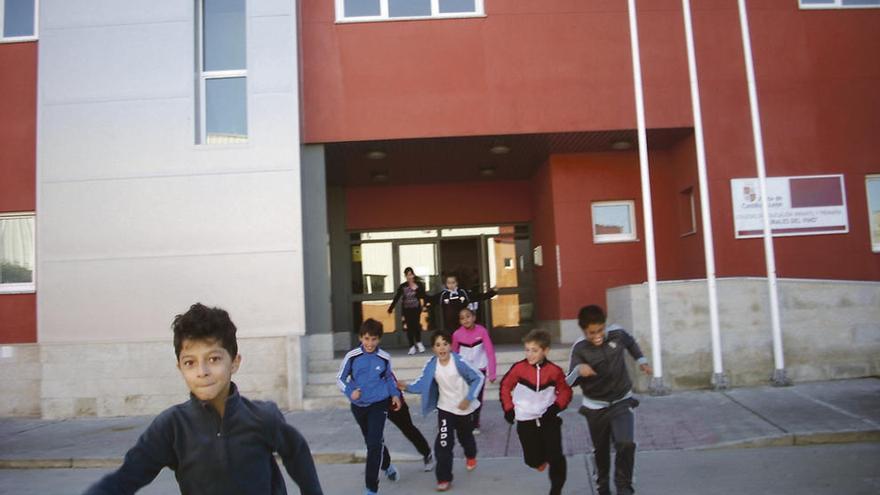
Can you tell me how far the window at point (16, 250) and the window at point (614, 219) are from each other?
9982mm

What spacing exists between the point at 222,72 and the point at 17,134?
3.65m

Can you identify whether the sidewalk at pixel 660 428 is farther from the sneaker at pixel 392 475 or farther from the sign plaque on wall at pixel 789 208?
the sign plaque on wall at pixel 789 208

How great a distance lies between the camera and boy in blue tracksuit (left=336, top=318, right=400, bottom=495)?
6.30 m

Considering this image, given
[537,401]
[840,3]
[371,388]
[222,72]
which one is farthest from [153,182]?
[840,3]

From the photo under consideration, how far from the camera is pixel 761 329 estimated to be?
10.1 m

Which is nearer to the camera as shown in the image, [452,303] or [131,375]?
[452,303]

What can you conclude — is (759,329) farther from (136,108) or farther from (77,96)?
(77,96)

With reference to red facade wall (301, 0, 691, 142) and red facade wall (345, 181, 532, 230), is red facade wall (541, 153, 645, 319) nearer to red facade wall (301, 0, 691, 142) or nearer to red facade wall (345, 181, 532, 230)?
red facade wall (301, 0, 691, 142)

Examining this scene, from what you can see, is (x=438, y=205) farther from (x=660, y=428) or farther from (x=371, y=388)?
(x=371, y=388)

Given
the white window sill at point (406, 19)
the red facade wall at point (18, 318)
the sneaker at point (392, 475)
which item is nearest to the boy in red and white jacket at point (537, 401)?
Answer: the sneaker at point (392, 475)

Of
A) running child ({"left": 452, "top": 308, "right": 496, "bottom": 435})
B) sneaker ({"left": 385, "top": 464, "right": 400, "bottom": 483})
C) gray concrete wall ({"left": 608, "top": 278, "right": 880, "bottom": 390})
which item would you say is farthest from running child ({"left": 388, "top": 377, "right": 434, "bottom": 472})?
gray concrete wall ({"left": 608, "top": 278, "right": 880, "bottom": 390})

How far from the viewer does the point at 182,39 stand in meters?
11.4

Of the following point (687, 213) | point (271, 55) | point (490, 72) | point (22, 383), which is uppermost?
point (271, 55)

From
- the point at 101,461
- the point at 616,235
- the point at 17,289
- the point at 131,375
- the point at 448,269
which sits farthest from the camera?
the point at 448,269
